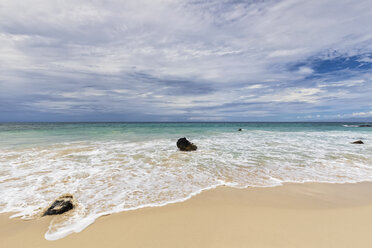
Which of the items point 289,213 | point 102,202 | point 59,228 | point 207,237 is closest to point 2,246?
point 59,228

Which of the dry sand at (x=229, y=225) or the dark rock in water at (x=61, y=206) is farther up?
the dark rock in water at (x=61, y=206)

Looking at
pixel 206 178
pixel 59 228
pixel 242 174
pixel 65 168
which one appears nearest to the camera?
pixel 59 228

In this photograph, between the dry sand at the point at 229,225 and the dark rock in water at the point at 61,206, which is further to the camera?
the dark rock in water at the point at 61,206

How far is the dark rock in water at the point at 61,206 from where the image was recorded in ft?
12.1

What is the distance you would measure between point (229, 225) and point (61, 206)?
12.0ft

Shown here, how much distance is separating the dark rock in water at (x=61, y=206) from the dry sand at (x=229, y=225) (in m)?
0.15

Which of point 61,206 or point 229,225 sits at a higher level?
point 61,206

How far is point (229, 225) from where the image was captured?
3336 millimetres

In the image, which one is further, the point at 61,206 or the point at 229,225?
the point at 61,206

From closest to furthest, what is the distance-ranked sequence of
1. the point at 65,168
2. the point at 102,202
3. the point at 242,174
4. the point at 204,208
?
the point at 204,208, the point at 102,202, the point at 242,174, the point at 65,168

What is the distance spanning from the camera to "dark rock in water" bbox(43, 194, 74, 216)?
146 inches

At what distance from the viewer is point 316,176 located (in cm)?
627

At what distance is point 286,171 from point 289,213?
3.66 metres

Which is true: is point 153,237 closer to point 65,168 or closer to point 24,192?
point 24,192
